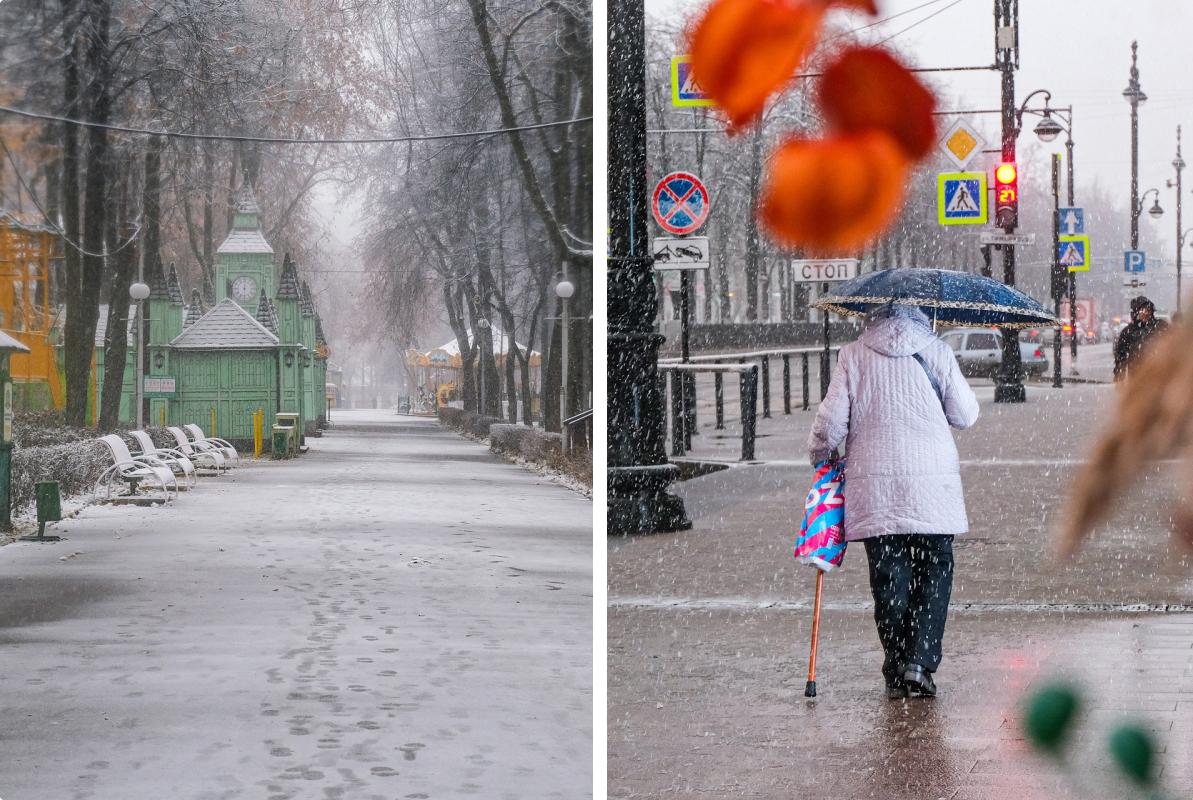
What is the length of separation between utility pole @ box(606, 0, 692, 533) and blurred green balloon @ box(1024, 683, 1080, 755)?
3263mm

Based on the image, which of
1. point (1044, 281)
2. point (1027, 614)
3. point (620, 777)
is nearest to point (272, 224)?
point (620, 777)

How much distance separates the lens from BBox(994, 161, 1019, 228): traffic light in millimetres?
655

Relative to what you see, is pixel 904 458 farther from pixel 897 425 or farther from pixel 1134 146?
pixel 1134 146

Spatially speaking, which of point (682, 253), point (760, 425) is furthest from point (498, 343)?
point (760, 425)

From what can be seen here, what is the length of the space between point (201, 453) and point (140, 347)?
0.68 ft

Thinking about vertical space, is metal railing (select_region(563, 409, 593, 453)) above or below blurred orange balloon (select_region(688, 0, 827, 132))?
below

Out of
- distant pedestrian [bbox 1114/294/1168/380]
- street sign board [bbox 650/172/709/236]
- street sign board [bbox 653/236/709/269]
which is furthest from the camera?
street sign board [bbox 653/236/709/269]

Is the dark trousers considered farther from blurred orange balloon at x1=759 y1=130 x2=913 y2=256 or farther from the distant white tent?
blurred orange balloon at x1=759 y1=130 x2=913 y2=256

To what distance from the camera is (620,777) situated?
2.26 metres

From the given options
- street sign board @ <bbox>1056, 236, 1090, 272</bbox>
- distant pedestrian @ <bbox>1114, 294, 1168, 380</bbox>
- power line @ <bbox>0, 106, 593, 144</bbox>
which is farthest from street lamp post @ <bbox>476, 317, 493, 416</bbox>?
distant pedestrian @ <bbox>1114, 294, 1168, 380</bbox>

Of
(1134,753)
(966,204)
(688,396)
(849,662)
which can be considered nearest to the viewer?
(1134,753)

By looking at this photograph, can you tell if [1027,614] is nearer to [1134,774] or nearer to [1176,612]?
[1176,612]

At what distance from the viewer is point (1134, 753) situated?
0.24 m

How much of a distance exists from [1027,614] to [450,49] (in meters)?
1.58
